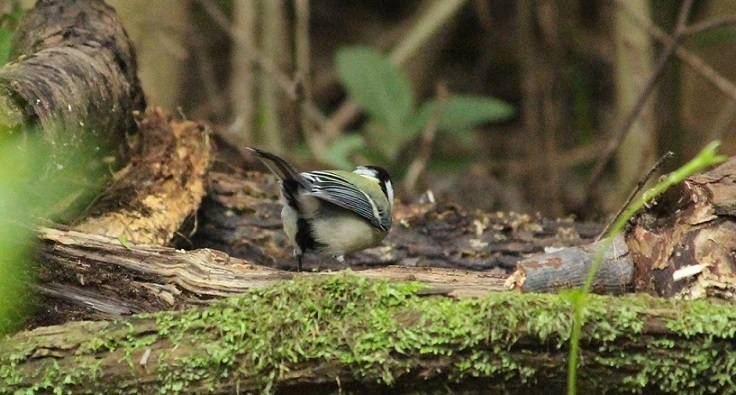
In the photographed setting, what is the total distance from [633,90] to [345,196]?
3403 millimetres

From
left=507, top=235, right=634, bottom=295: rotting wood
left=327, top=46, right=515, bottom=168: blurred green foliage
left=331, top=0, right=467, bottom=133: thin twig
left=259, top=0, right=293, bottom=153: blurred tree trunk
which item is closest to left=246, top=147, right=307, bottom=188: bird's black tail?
left=507, top=235, right=634, bottom=295: rotting wood

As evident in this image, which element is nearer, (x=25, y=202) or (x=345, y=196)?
(x=25, y=202)

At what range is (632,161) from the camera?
243 inches

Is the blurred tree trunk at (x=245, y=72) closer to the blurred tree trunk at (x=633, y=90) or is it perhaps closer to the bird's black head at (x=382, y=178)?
the bird's black head at (x=382, y=178)

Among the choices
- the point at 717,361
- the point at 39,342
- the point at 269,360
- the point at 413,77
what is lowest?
the point at 39,342

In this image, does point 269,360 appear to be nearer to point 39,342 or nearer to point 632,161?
point 39,342

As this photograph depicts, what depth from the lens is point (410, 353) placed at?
6.77 ft

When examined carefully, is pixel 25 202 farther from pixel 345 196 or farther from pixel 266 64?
pixel 266 64

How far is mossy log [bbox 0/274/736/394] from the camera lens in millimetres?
2059

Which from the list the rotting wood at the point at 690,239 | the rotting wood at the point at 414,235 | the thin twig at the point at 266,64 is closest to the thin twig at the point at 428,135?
the thin twig at the point at 266,64

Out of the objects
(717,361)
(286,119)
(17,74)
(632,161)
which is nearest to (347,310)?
(717,361)

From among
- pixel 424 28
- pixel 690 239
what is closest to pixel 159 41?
pixel 424 28

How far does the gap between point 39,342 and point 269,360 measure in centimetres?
58

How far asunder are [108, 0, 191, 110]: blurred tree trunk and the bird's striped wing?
1.73 meters
